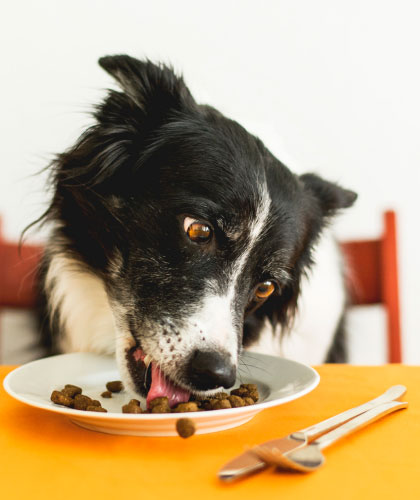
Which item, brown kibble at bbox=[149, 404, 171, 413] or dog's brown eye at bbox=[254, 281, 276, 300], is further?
dog's brown eye at bbox=[254, 281, 276, 300]

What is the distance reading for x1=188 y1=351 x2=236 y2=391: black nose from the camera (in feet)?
3.90

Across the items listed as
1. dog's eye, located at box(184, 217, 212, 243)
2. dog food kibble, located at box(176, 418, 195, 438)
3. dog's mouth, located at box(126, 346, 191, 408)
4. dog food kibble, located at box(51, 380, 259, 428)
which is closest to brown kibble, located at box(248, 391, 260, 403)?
dog food kibble, located at box(51, 380, 259, 428)

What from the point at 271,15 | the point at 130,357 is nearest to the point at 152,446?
the point at 130,357

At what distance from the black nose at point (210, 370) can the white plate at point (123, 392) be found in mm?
93

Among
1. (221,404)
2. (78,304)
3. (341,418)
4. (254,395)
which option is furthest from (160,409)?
(78,304)

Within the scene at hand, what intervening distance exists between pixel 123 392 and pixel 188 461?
537 mm

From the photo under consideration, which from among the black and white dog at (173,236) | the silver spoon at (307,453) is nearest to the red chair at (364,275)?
the black and white dog at (173,236)

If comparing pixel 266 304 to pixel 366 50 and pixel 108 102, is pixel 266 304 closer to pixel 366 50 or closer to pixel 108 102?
pixel 108 102

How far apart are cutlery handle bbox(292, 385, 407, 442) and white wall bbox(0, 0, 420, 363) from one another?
2141 millimetres

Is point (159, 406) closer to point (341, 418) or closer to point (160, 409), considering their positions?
point (160, 409)

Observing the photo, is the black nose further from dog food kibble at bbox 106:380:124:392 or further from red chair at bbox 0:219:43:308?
red chair at bbox 0:219:43:308

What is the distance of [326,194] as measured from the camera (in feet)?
6.58

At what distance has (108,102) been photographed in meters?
1.72

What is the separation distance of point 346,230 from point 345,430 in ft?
8.37
